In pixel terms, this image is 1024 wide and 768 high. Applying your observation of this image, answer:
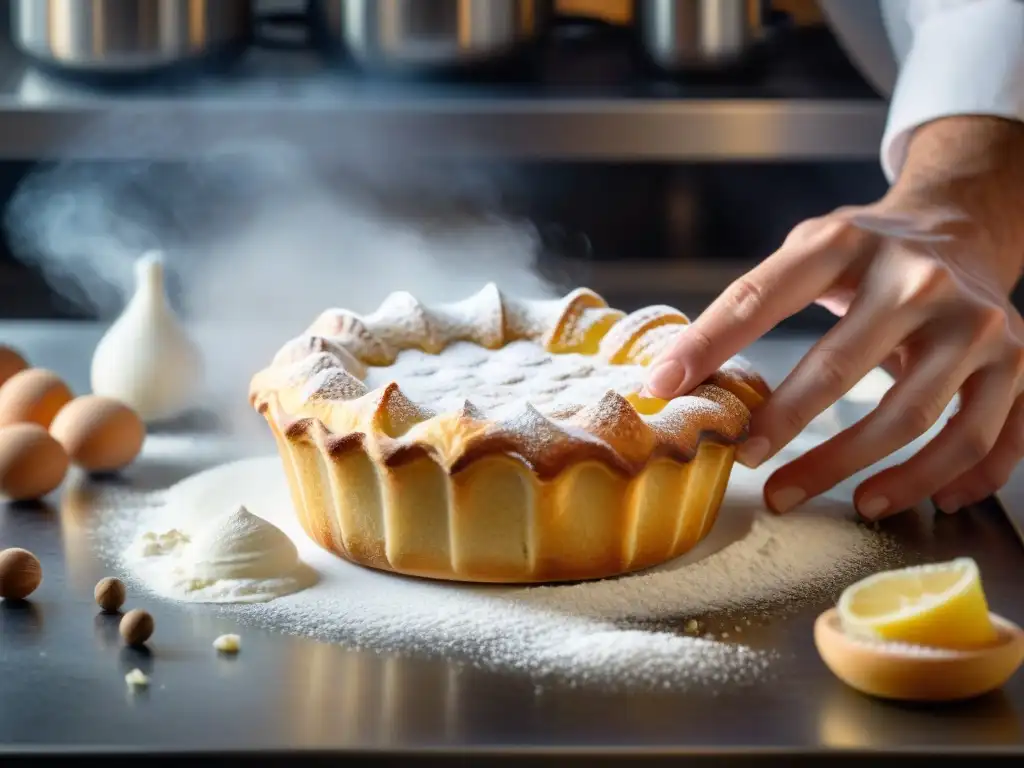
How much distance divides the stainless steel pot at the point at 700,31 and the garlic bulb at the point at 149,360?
104cm

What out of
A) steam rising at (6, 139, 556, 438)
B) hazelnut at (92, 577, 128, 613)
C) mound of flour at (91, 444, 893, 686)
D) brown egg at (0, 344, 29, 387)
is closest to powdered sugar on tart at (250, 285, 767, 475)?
mound of flour at (91, 444, 893, 686)

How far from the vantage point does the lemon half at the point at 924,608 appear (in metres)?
1.03

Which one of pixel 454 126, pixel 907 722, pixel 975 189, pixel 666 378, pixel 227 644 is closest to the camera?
pixel 907 722

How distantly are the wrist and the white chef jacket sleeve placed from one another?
0.04 m

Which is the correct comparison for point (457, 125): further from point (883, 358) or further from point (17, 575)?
point (17, 575)

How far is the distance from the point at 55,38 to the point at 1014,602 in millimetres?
1803

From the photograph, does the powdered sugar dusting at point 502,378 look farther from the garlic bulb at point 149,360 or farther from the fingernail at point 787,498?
the garlic bulb at point 149,360

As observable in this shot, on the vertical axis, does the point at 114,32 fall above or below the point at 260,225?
above

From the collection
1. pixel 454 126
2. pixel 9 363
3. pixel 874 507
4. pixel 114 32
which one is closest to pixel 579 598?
pixel 874 507

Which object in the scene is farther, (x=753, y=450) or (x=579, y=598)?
(x=753, y=450)

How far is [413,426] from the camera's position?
1318 mm

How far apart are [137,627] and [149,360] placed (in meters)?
0.70

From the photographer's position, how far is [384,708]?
3.45 ft

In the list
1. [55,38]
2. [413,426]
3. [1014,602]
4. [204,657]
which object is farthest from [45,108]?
[1014,602]
